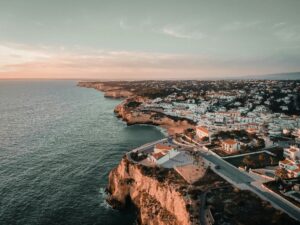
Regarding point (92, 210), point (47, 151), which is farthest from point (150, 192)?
point (47, 151)

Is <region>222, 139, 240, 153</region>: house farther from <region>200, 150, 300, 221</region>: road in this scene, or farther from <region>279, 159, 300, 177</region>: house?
<region>279, 159, 300, 177</region>: house

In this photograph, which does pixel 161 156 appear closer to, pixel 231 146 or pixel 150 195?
pixel 150 195

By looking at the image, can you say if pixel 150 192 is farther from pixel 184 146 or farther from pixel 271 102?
pixel 271 102

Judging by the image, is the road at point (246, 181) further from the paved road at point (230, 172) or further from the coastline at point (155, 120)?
the coastline at point (155, 120)

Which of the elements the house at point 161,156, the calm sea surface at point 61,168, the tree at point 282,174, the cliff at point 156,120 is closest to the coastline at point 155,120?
the cliff at point 156,120

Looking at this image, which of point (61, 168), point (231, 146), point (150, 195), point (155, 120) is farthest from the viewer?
point (155, 120)

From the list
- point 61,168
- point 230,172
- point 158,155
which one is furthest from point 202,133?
point 61,168
